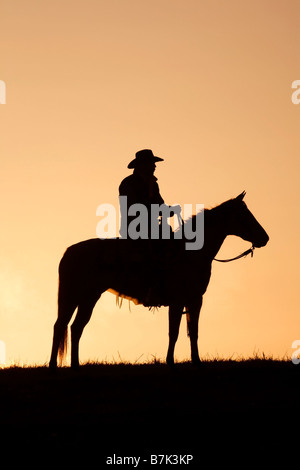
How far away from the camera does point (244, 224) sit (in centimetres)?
Answer: 1513

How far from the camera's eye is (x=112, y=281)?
15164 mm

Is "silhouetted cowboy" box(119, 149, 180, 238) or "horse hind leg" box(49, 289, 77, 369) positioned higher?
"silhouetted cowboy" box(119, 149, 180, 238)

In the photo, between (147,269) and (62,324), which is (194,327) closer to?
(147,269)

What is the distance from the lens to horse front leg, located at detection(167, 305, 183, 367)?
14188 mm

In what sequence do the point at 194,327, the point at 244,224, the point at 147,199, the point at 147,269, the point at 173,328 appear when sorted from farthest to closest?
the point at 244,224, the point at 147,269, the point at 147,199, the point at 194,327, the point at 173,328

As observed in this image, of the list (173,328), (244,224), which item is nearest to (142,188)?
(244,224)

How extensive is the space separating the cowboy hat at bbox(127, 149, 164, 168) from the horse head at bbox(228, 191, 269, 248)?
5.66 ft

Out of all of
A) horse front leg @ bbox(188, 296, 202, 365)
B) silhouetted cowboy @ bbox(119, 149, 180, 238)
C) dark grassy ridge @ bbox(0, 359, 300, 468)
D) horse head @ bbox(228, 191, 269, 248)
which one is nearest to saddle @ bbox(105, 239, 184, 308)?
silhouetted cowboy @ bbox(119, 149, 180, 238)

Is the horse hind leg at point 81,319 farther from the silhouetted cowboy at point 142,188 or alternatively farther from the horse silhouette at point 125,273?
the silhouetted cowboy at point 142,188

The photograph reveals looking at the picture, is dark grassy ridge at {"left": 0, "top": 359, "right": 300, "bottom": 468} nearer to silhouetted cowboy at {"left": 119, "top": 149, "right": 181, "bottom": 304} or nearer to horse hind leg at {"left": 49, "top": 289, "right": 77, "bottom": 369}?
horse hind leg at {"left": 49, "top": 289, "right": 77, "bottom": 369}

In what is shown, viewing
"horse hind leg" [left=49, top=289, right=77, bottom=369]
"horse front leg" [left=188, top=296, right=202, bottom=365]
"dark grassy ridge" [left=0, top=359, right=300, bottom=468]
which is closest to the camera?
"dark grassy ridge" [left=0, top=359, right=300, bottom=468]

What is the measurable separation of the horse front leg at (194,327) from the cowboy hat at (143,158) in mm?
2849

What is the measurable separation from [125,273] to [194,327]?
1755mm
